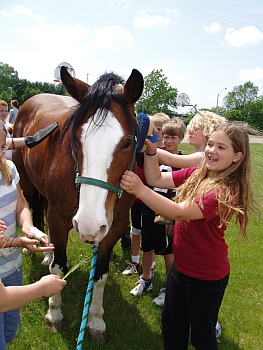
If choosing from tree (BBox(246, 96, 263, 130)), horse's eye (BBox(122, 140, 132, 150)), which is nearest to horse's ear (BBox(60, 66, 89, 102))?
horse's eye (BBox(122, 140, 132, 150))

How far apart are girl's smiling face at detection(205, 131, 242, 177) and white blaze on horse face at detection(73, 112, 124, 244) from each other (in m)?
0.64

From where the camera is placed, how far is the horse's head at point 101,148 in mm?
1754

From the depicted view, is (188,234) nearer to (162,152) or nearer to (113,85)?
(162,152)

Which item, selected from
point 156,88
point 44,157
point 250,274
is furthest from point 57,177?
point 156,88

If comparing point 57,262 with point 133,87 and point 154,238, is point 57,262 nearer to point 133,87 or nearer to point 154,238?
point 154,238

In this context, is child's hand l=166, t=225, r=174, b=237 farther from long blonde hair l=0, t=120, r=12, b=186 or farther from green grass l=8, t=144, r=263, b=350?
long blonde hair l=0, t=120, r=12, b=186

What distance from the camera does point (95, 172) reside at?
1.81 metres

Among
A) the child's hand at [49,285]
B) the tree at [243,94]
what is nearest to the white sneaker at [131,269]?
the child's hand at [49,285]

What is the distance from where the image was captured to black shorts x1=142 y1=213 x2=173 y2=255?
3.28 meters

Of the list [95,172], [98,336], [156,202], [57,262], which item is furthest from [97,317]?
[95,172]

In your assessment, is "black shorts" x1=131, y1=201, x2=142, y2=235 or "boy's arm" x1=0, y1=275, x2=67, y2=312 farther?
"black shorts" x1=131, y1=201, x2=142, y2=235

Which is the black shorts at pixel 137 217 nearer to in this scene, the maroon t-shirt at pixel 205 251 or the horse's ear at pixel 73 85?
the maroon t-shirt at pixel 205 251

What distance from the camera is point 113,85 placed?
90.0 inches

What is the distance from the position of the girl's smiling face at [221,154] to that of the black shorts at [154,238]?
1.36 metres
